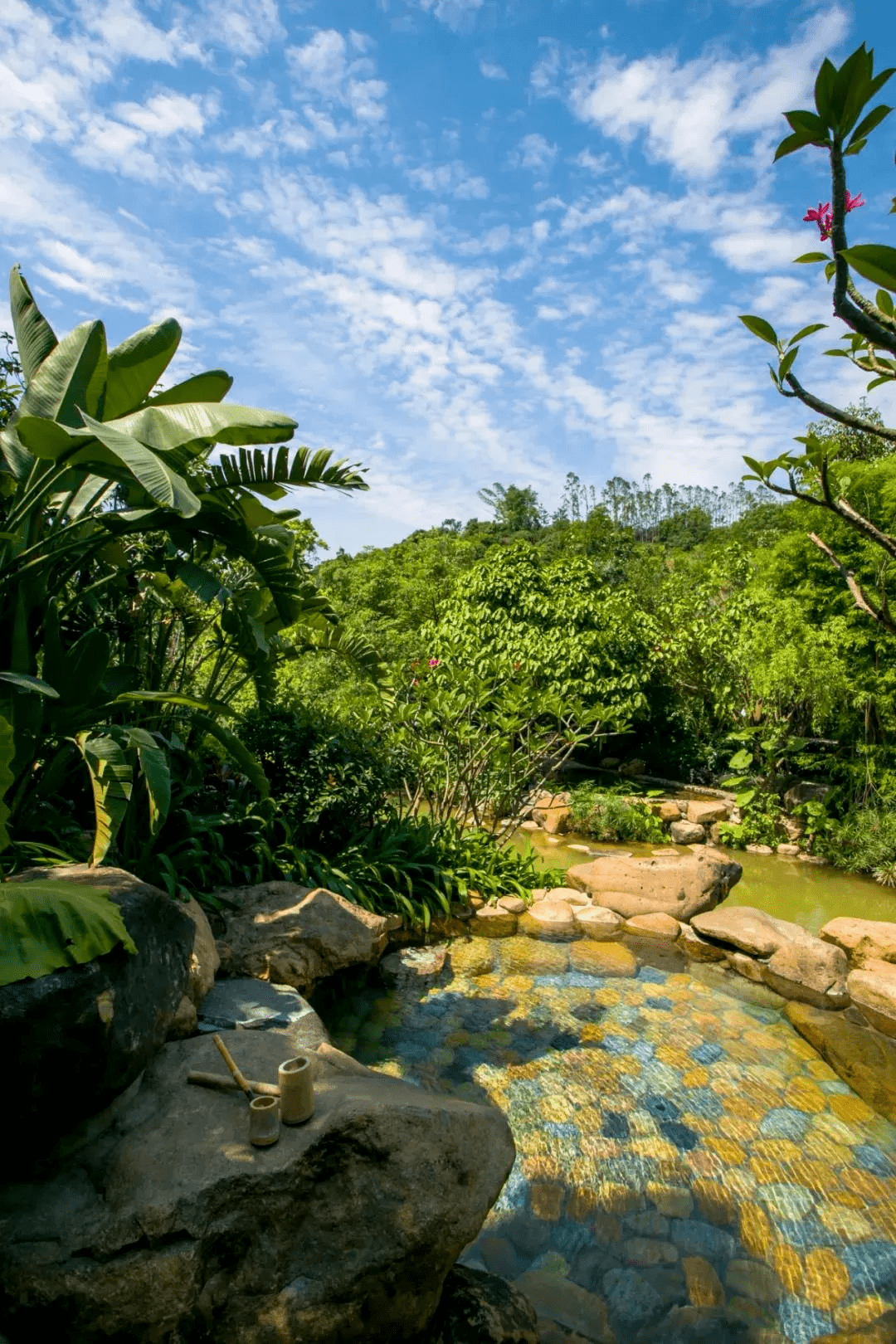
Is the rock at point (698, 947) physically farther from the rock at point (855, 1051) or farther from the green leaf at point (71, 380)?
the green leaf at point (71, 380)

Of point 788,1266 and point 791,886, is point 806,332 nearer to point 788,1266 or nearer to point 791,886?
point 788,1266

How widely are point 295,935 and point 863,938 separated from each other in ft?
15.1

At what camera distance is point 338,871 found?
5680 mm

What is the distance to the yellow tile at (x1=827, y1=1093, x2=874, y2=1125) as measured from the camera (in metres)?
4.08

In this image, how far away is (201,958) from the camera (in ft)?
13.4

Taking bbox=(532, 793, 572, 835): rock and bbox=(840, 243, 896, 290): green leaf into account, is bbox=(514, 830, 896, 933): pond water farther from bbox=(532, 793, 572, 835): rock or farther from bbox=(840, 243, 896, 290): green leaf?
bbox=(840, 243, 896, 290): green leaf

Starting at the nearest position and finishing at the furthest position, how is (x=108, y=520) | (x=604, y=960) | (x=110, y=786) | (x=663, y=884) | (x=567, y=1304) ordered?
(x=567, y=1304) → (x=110, y=786) → (x=108, y=520) → (x=604, y=960) → (x=663, y=884)

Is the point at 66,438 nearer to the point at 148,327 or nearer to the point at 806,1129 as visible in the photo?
the point at 148,327

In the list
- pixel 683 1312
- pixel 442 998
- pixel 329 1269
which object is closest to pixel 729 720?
pixel 442 998

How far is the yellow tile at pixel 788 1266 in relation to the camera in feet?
9.80

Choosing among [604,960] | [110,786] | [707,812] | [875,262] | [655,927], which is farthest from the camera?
[707,812]

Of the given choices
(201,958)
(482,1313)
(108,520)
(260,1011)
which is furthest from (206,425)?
(482,1313)

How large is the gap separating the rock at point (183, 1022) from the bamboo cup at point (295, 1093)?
38.5 inches

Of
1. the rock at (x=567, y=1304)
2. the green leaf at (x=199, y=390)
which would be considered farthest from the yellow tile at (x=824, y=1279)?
the green leaf at (x=199, y=390)
